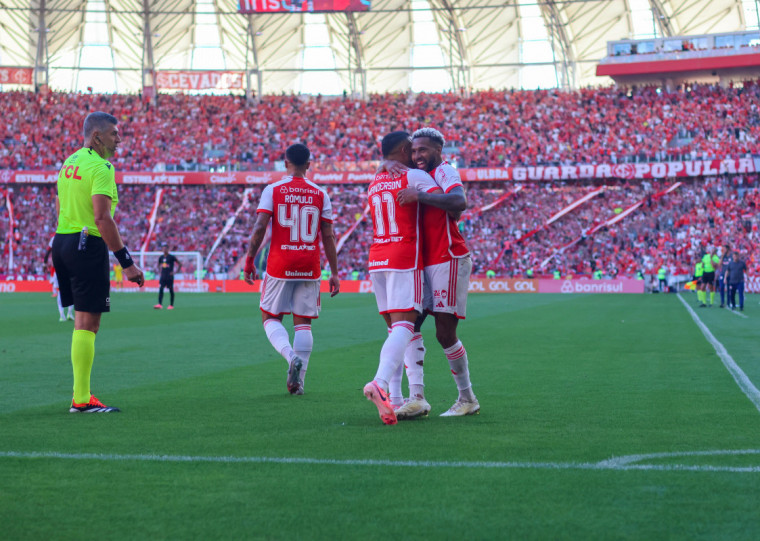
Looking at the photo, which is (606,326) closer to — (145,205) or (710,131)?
(710,131)

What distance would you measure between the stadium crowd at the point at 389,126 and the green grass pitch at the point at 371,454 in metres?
41.8

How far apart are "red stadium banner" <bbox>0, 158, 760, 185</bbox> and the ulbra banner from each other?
738cm

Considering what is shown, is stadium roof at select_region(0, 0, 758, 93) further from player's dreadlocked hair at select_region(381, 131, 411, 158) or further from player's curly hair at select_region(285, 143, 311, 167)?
player's dreadlocked hair at select_region(381, 131, 411, 158)

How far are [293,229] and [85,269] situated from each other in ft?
7.39

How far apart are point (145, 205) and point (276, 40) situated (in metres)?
17.3

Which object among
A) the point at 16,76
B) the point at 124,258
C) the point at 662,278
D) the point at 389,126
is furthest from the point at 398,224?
the point at 16,76

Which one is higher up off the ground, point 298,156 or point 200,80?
point 200,80

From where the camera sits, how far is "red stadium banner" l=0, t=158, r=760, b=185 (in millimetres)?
47875

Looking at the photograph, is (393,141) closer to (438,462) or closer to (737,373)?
(438,462)

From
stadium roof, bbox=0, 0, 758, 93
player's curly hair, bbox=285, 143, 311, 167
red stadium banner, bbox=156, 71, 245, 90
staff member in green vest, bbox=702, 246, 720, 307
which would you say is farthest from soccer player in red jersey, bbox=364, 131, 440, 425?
red stadium banner, bbox=156, 71, 245, 90

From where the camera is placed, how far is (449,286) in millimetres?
6781

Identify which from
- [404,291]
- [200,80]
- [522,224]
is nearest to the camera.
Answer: [404,291]

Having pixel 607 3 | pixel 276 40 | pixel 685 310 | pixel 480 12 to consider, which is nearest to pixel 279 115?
pixel 276 40

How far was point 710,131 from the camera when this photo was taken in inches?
2002
